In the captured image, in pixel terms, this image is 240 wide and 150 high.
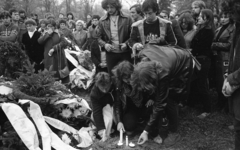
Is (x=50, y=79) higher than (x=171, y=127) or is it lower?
higher

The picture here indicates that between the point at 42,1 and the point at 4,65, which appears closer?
the point at 4,65

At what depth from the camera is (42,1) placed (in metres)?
22.0

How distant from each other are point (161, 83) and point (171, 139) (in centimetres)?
87

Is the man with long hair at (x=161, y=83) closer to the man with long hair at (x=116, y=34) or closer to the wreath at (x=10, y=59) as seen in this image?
the man with long hair at (x=116, y=34)

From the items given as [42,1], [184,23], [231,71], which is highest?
[42,1]

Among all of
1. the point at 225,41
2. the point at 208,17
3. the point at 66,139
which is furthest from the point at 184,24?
the point at 66,139

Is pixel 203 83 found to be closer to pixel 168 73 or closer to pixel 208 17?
pixel 208 17

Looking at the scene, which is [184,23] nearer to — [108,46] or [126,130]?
[108,46]

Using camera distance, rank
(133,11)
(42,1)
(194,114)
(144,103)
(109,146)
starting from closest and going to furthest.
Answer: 1. (109,146)
2. (144,103)
3. (194,114)
4. (133,11)
5. (42,1)

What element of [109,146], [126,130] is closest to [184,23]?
[126,130]

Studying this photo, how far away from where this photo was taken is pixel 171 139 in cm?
329

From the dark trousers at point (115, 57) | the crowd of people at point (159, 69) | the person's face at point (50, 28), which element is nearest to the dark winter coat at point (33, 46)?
the person's face at point (50, 28)

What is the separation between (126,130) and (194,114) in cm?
134

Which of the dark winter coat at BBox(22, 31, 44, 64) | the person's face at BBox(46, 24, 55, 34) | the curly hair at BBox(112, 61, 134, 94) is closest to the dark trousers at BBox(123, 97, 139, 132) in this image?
the curly hair at BBox(112, 61, 134, 94)
